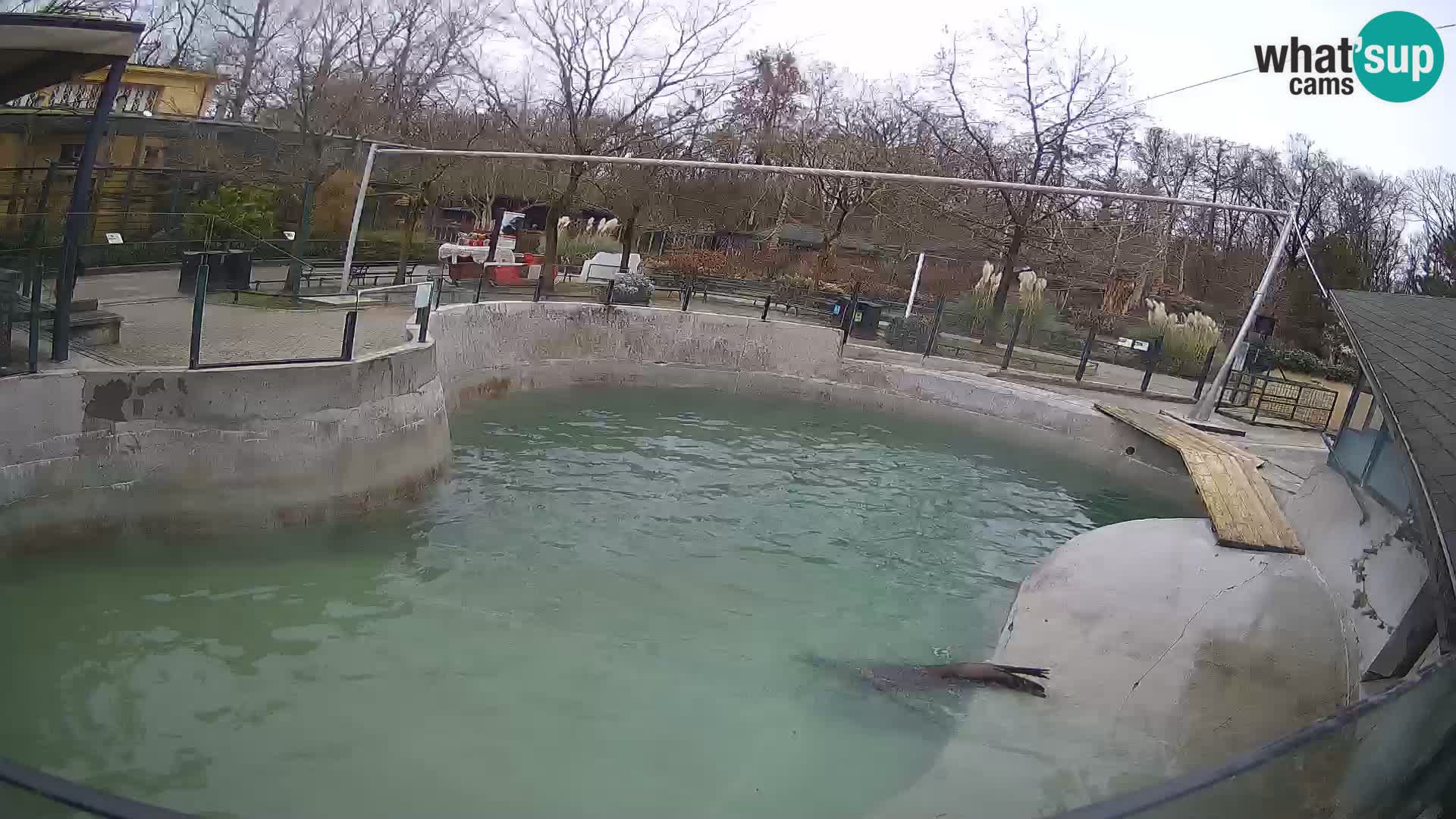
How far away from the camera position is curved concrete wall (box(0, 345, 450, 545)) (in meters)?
7.68

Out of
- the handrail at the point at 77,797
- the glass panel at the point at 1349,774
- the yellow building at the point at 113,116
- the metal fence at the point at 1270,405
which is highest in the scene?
the yellow building at the point at 113,116

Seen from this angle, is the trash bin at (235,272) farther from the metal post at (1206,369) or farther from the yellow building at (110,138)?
the metal post at (1206,369)

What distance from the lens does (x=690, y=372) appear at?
1852 cm

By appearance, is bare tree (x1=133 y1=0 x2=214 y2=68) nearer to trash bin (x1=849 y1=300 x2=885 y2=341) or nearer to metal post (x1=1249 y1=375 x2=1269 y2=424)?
trash bin (x1=849 y1=300 x2=885 y2=341)

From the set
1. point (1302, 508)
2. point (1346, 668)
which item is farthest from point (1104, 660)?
point (1302, 508)

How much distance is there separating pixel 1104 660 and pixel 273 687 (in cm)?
551

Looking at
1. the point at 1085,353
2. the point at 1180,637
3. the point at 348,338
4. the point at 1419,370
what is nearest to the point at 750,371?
the point at 1085,353

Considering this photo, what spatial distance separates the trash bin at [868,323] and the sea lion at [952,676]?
1330 cm

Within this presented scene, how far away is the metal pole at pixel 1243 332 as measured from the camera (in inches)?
562

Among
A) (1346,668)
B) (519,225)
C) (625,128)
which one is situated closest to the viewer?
(1346,668)

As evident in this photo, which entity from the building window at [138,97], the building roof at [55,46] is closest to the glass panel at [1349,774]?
the building roof at [55,46]

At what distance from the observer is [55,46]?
24.6 ft

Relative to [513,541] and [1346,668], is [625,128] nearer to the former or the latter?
[513,541]

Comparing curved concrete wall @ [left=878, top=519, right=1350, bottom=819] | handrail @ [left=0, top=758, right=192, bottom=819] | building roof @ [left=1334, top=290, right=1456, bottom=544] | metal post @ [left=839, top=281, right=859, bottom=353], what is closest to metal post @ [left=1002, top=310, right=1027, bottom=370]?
metal post @ [left=839, top=281, right=859, bottom=353]
